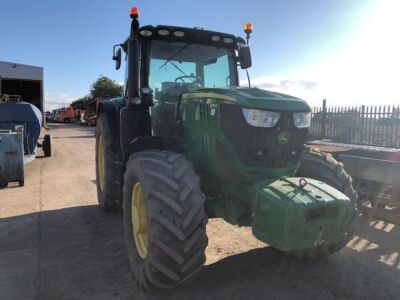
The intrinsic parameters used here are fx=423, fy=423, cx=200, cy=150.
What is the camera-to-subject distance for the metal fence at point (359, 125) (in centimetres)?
1294

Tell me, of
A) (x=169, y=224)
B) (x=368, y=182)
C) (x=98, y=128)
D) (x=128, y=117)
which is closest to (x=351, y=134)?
(x=368, y=182)

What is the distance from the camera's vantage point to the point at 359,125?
14.2 metres

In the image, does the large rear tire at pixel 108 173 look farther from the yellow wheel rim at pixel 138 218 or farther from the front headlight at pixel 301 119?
the front headlight at pixel 301 119

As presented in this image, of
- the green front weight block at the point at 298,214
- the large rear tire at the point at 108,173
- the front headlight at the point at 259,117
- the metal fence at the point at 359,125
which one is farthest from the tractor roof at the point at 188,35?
the metal fence at the point at 359,125

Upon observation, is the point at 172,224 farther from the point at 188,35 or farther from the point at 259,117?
the point at 188,35

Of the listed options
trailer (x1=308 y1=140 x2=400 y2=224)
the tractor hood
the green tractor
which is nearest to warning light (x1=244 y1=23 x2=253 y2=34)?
the green tractor

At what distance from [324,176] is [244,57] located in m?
1.78

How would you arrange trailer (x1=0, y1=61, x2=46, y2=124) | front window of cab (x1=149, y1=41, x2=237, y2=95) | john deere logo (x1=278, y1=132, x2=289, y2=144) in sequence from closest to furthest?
john deere logo (x1=278, y1=132, x2=289, y2=144), front window of cab (x1=149, y1=41, x2=237, y2=95), trailer (x1=0, y1=61, x2=46, y2=124)

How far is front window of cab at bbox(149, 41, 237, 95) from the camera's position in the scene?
4.89 m

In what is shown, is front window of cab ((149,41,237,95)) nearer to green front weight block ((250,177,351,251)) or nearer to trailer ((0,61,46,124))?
green front weight block ((250,177,351,251))

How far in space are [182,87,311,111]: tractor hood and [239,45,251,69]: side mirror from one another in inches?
47.4

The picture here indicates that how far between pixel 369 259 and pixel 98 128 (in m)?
4.13

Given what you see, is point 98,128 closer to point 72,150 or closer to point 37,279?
point 37,279

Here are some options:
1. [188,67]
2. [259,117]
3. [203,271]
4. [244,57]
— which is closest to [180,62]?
[188,67]
